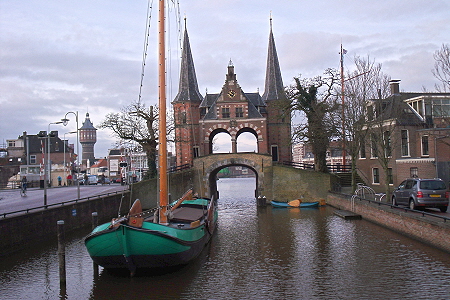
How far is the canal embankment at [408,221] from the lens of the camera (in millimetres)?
18344

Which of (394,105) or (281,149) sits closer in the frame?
(394,105)

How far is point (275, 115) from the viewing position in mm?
58406

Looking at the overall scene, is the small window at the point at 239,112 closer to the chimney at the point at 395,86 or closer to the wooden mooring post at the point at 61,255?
the chimney at the point at 395,86

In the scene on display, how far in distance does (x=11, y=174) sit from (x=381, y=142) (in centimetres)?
7765

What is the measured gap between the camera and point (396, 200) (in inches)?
1017

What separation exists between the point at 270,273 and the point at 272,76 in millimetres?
50192

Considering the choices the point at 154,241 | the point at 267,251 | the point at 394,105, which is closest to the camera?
the point at 154,241

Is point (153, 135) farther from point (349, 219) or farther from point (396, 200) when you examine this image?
point (396, 200)

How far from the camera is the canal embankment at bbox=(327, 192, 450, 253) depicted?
1834 centimetres

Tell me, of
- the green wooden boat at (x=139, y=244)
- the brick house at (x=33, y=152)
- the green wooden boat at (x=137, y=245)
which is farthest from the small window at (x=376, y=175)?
the brick house at (x=33, y=152)

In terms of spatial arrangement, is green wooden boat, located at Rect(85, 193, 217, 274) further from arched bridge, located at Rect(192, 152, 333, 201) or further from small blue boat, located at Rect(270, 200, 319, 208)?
arched bridge, located at Rect(192, 152, 333, 201)

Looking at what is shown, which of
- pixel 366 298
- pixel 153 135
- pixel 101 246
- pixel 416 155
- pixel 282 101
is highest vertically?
pixel 282 101

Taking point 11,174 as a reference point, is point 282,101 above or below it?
above

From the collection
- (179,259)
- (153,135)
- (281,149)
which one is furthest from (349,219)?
(281,149)
